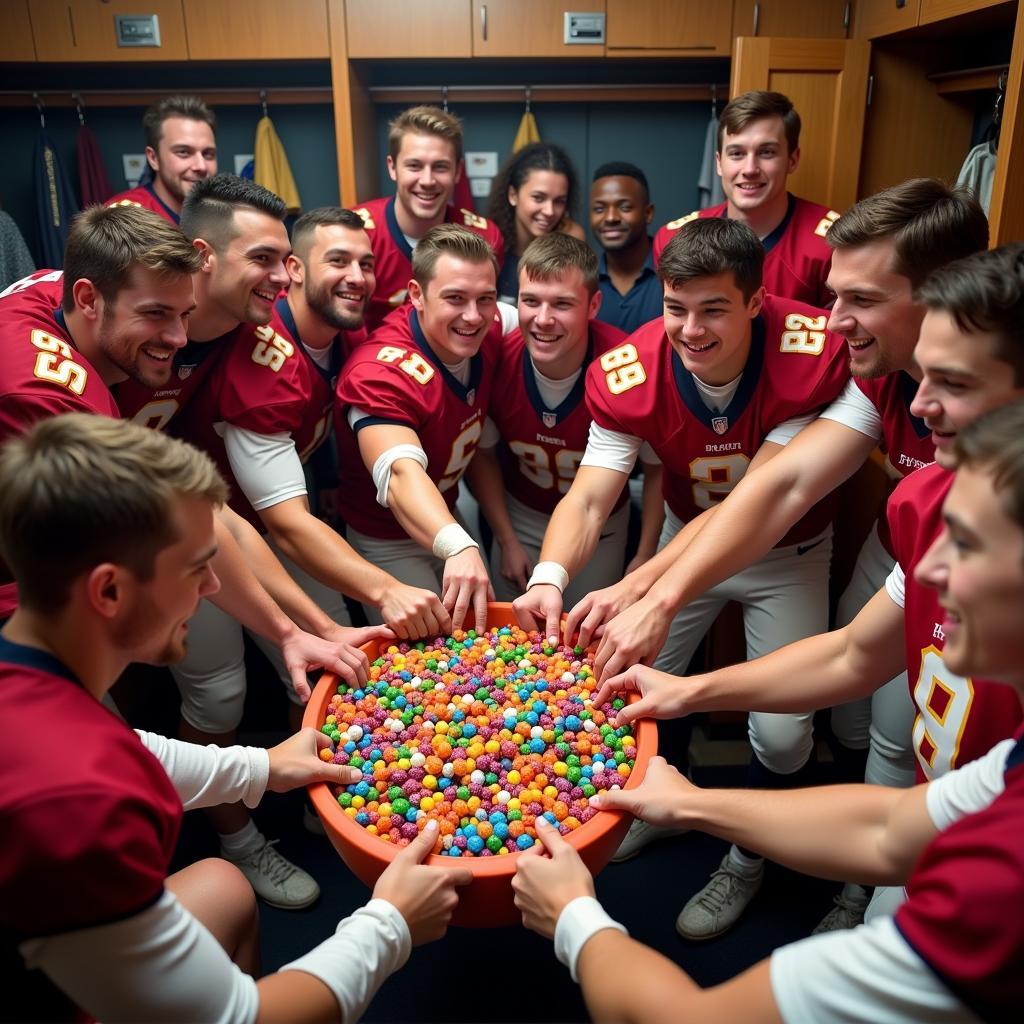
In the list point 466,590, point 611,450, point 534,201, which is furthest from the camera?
point 534,201

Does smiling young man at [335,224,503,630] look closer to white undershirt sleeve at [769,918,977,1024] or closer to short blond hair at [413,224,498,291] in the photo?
short blond hair at [413,224,498,291]

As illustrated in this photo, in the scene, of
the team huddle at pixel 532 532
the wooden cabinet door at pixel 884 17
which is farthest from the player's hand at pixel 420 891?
the wooden cabinet door at pixel 884 17

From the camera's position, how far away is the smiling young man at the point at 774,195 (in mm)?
2686

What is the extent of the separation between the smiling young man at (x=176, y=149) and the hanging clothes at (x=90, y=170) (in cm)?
83

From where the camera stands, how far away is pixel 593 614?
1.84 metres

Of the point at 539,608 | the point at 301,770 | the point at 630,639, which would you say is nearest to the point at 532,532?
the point at 539,608

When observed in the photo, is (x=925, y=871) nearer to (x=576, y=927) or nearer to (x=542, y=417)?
(x=576, y=927)

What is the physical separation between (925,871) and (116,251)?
1.76 meters

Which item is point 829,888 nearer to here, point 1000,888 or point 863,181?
point 1000,888

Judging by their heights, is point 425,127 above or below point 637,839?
above

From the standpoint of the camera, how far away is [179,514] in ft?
3.71

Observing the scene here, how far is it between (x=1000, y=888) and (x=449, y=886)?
74 centimetres

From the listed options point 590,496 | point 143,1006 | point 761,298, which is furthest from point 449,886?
point 761,298

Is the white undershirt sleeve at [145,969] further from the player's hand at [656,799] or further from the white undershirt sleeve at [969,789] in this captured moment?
the white undershirt sleeve at [969,789]
